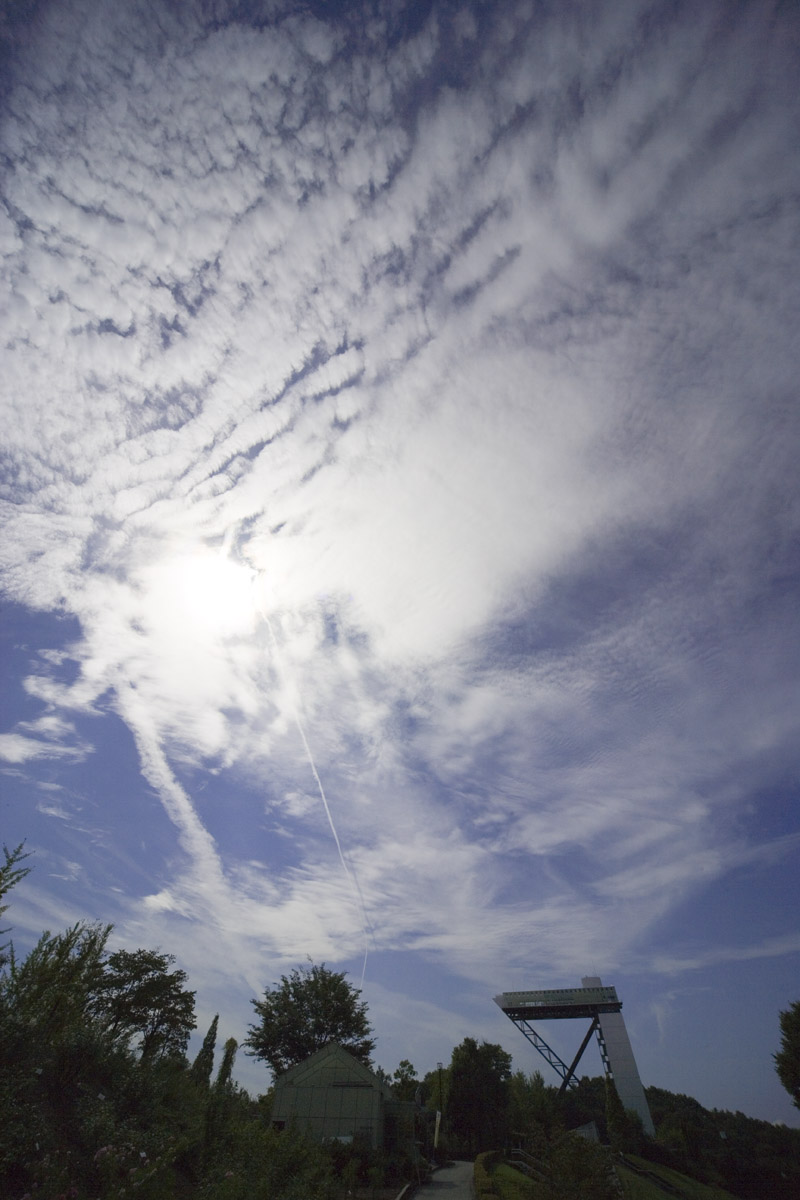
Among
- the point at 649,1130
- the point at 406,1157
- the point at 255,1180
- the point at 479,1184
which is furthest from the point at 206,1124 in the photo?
the point at 649,1130

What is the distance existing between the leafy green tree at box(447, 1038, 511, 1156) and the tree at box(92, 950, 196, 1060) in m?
25.4

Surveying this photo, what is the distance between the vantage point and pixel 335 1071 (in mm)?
33156

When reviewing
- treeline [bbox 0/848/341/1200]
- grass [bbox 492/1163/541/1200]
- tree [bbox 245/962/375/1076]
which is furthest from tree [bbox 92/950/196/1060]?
treeline [bbox 0/848/341/1200]

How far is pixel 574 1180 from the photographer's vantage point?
14023mm

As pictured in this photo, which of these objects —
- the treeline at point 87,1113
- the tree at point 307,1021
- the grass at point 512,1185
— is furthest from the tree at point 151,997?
the treeline at point 87,1113

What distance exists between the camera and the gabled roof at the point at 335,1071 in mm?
32844

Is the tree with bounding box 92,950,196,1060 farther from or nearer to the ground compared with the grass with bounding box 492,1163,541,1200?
farther from the ground

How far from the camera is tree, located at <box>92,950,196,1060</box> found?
4406 centimetres

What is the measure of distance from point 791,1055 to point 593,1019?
50.1 feet

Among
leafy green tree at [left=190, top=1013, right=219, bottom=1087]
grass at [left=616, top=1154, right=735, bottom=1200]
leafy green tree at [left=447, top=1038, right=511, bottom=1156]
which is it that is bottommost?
grass at [left=616, top=1154, right=735, bottom=1200]

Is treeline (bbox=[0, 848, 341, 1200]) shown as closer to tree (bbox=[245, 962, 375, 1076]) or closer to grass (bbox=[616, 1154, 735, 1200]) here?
grass (bbox=[616, 1154, 735, 1200])

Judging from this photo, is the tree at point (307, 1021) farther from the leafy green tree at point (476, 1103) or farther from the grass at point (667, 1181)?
the grass at point (667, 1181)

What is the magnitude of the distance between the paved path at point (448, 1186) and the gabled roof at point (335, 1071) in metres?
5.32

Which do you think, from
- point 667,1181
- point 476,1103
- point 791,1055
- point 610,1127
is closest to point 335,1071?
point 610,1127
